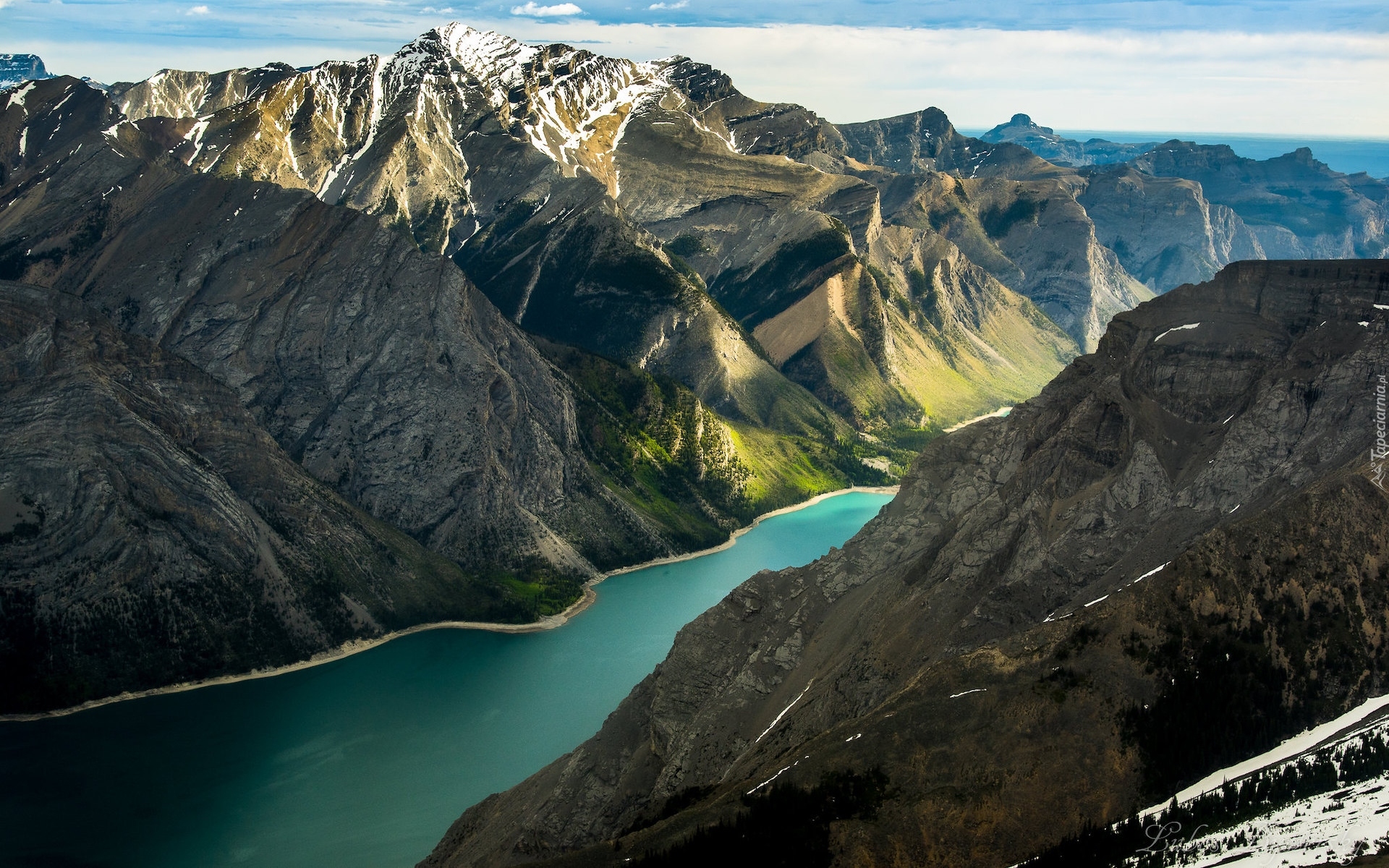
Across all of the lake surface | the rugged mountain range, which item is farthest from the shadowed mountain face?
the rugged mountain range

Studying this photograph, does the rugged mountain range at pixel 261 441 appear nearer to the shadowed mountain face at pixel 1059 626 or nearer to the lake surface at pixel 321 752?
the lake surface at pixel 321 752

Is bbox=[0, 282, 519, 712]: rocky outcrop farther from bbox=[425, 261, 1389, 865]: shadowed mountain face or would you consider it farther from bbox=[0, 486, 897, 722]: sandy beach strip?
bbox=[425, 261, 1389, 865]: shadowed mountain face

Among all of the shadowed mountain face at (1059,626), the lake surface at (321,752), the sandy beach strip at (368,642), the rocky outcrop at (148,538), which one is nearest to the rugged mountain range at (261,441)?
the rocky outcrop at (148,538)

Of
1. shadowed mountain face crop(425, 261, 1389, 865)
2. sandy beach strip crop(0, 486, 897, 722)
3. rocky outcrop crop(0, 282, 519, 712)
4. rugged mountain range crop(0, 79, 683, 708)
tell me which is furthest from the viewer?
rugged mountain range crop(0, 79, 683, 708)

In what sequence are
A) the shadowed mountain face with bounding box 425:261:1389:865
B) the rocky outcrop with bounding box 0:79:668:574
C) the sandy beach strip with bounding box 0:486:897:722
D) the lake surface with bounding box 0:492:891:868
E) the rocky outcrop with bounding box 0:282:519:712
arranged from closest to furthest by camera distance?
1. the shadowed mountain face with bounding box 425:261:1389:865
2. the lake surface with bounding box 0:492:891:868
3. the sandy beach strip with bounding box 0:486:897:722
4. the rocky outcrop with bounding box 0:282:519:712
5. the rocky outcrop with bounding box 0:79:668:574

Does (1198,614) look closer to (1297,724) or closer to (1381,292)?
(1297,724)

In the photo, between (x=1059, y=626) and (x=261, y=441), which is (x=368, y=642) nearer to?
(x=261, y=441)

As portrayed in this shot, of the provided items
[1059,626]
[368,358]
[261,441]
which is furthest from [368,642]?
[1059,626]
